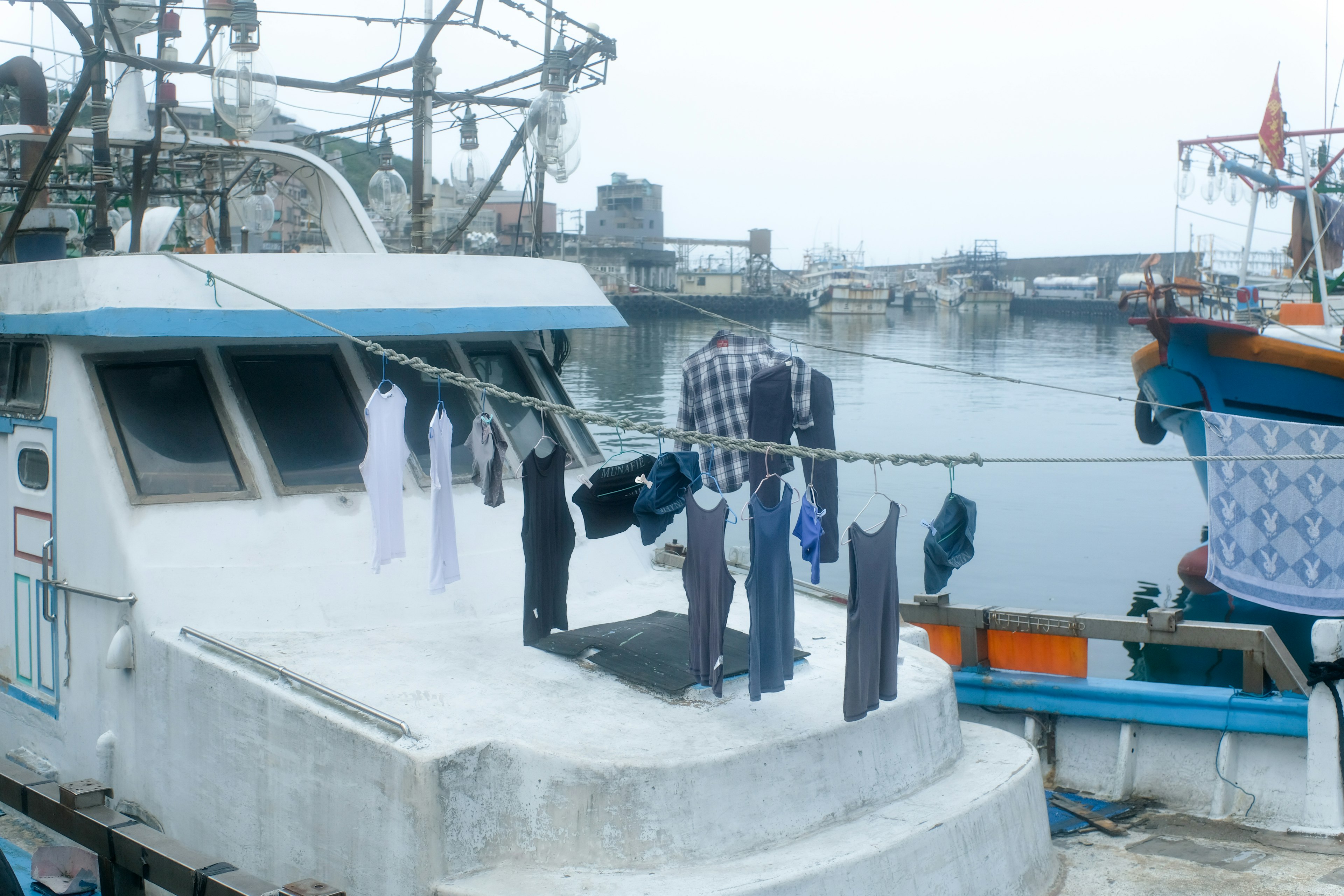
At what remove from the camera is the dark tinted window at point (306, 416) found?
16.8ft

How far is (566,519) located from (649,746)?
1.12 m

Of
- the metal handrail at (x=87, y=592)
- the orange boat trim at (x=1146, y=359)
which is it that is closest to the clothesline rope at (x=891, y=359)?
the orange boat trim at (x=1146, y=359)

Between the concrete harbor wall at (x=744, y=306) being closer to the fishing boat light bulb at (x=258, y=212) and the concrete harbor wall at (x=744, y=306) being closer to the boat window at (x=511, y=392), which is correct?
the fishing boat light bulb at (x=258, y=212)

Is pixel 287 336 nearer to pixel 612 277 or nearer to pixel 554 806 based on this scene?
pixel 554 806

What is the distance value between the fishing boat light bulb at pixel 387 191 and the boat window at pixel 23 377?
6163 mm

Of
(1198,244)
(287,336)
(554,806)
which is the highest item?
(1198,244)

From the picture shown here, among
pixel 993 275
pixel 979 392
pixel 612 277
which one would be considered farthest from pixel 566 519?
pixel 993 275

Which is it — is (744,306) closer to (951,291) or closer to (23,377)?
(951,291)

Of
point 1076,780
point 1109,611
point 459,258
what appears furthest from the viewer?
point 1109,611

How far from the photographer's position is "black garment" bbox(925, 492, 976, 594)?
4512 mm

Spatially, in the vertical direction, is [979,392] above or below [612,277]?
below

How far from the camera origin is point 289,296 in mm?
4984

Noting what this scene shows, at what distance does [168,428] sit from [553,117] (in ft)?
11.7

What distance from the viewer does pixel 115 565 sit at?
15.5ft
